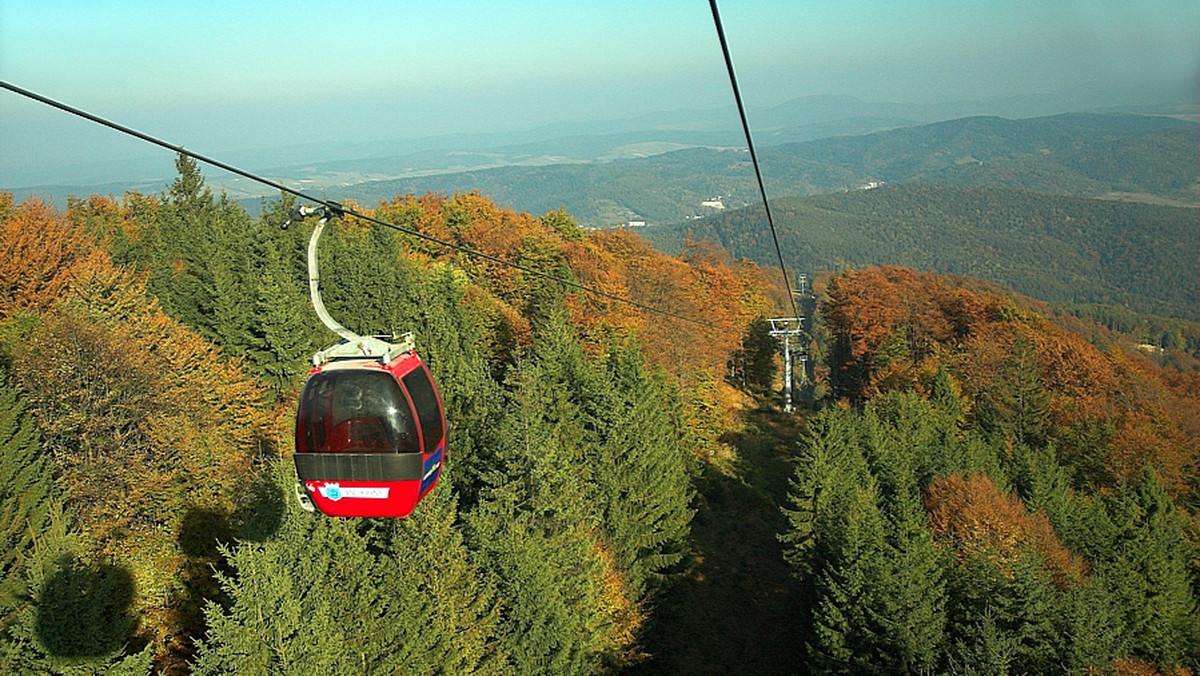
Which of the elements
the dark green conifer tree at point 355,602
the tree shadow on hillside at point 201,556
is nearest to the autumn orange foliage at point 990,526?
the dark green conifer tree at point 355,602

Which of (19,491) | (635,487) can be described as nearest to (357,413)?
(19,491)

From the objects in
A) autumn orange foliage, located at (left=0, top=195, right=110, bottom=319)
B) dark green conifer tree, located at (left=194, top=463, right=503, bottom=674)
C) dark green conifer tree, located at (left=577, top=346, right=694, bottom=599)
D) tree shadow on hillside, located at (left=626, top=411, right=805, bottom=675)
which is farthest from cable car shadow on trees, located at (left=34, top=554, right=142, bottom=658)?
tree shadow on hillside, located at (left=626, top=411, right=805, bottom=675)

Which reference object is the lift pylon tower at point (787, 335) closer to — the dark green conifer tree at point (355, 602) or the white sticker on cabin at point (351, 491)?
the dark green conifer tree at point (355, 602)

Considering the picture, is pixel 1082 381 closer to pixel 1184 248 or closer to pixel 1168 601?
pixel 1168 601

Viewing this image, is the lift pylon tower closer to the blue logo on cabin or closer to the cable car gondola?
the blue logo on cabin

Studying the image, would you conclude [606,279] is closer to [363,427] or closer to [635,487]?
[635,487]
